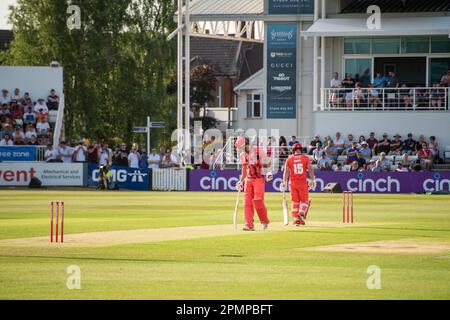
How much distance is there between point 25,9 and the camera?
6025 centimetres

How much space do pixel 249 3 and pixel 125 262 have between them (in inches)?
1417

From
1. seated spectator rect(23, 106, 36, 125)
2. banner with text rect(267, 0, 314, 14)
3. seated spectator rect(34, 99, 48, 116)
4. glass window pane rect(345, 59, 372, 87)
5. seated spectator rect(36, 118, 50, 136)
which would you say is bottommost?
seated spectator rect(36, 118, 50, 136)

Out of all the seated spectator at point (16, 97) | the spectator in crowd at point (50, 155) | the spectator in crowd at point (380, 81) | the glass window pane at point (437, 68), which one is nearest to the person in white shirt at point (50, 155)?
the spectator in crowd at point (50, 155)

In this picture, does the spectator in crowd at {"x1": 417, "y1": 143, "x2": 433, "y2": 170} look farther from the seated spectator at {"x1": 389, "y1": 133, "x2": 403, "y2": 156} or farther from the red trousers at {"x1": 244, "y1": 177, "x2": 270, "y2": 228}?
the red trousers at {"x1": 244, "y1": 177, "x2": 270, "y2": 228}

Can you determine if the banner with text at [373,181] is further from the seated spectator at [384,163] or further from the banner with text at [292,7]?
the banner with text at [292,7]

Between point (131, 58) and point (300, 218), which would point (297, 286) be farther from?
point (131, 58)

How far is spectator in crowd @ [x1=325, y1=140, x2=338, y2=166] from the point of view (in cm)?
4147

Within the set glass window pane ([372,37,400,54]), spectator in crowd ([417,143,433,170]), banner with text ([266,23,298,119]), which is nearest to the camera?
spectator in crowd ([417,143,433,170])

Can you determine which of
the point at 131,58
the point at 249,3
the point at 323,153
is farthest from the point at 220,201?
the point at 131,58

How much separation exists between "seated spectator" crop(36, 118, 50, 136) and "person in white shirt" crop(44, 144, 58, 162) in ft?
5.82

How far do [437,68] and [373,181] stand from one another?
833 centimetres

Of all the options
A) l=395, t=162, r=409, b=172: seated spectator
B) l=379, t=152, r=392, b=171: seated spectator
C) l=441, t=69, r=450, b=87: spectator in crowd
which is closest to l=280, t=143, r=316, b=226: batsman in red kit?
l=379, t=152, r=392, b=171: seated spectator

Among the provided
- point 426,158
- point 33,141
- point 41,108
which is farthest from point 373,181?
point 41,108

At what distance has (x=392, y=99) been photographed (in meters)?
44.6
